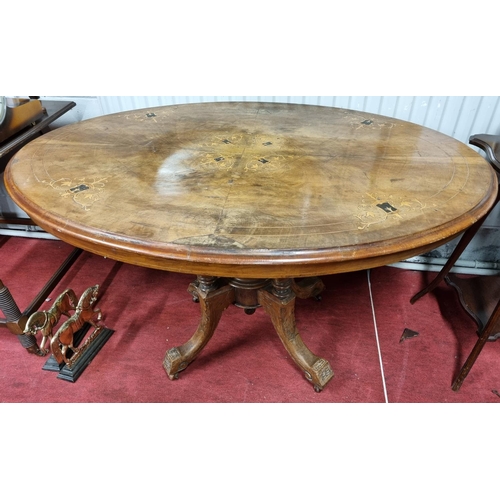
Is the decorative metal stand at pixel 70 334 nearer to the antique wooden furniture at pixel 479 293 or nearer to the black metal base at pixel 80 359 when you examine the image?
the black metal base at pixel 80 359

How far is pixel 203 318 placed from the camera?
1.63 meters

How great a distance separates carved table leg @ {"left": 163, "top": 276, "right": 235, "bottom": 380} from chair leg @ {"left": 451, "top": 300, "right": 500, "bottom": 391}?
99cm

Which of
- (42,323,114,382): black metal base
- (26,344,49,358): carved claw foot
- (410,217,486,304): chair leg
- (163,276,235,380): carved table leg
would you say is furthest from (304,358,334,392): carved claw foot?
(26,344,49,358): carved claw foot

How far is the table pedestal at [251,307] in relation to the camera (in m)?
1.54

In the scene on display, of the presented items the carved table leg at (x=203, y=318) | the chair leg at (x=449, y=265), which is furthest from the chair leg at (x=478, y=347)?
the carved table leg at (x=203, y=318)

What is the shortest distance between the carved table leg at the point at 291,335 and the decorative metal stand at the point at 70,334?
828 millimetres

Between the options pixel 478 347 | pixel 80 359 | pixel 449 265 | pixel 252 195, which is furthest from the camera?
pixel 449 265

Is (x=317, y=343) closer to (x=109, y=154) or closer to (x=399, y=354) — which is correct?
(x=399, y=354)

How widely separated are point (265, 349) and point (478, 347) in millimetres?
886

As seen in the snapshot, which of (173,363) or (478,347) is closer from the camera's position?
(478,347)

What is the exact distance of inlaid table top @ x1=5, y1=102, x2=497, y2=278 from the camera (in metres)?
1.00

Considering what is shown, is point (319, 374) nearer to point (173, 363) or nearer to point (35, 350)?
point (173, 363)

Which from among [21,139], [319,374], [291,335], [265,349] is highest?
[21,139]

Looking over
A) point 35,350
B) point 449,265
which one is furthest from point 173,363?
point 449,265
